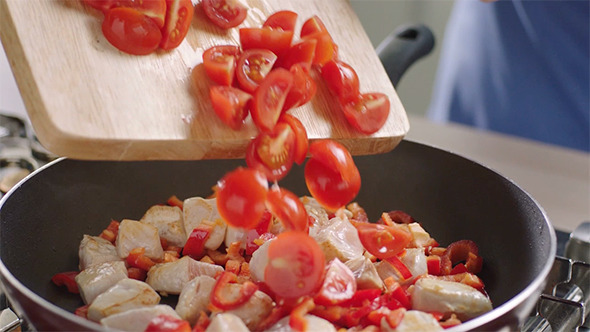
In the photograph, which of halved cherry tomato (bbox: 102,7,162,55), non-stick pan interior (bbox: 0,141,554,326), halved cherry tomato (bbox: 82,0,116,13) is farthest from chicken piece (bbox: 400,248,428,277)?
halved cherry tomato (bbox: 82,0,116,13)

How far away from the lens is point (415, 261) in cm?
136

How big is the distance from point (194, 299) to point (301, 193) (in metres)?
0.56

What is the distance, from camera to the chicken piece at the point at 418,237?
1449 mm

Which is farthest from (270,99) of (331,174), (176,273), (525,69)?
(525,69)

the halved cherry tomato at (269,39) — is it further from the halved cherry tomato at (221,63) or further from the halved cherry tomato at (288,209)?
the halved cherry tomato at (288,209)

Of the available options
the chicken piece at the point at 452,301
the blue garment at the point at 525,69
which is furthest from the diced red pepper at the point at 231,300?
the blue garment at the point at 525,69

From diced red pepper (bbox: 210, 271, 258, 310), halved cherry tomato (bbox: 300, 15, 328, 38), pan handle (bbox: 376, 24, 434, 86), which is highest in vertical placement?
halved cherry tomato (bbox: 300, 15, 328, 38)

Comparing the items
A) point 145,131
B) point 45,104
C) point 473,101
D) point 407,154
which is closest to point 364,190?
point 407,154

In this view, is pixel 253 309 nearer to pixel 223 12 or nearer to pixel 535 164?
pixel 223 12

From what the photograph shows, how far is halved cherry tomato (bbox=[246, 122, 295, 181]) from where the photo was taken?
1.18 metres

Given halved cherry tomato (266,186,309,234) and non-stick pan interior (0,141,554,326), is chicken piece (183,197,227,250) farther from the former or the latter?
halved cherry tomato (266,186,309,234)

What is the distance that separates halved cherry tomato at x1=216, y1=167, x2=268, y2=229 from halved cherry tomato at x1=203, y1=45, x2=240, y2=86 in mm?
209

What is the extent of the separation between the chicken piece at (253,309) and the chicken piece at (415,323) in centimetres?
21

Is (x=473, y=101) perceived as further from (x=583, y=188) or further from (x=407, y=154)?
(x=407, y=154)
